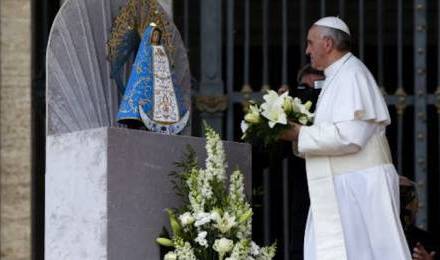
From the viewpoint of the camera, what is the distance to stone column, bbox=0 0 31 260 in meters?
8.93

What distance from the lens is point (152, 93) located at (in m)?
7.24

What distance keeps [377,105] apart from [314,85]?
2.02 ft

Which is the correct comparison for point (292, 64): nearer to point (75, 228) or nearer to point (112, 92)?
point (112, 92)

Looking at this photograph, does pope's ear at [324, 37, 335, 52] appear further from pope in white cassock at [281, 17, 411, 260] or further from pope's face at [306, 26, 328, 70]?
pope in white cassock at [281, 17, 411, 260]

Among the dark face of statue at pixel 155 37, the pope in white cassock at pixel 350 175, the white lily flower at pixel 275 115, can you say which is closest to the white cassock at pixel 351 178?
the pope in white cassock at pixel 350 175

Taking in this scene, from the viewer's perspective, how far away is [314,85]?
7594mm

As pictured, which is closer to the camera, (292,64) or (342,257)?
(342,257)

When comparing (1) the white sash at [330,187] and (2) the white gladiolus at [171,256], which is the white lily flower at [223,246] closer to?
(2) the white gladiolus at [171,256]

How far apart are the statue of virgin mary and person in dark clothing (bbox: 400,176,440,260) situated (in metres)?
1.32

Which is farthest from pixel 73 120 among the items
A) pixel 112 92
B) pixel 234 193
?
pixel 234 193

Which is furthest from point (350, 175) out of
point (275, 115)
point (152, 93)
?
point (152, 93)

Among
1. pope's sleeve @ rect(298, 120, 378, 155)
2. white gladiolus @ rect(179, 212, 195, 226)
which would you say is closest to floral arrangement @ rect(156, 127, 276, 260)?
white gladiolus @ rect(179, 212, 195, 226)

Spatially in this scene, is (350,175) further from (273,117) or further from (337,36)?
(337,36)

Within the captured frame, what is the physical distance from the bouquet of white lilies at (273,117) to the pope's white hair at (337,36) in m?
0.33
